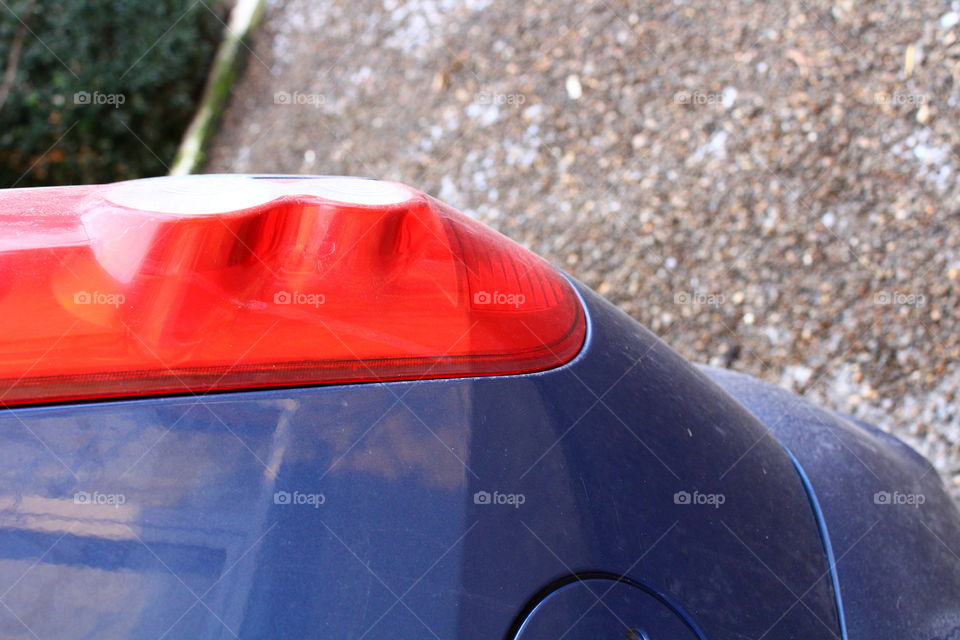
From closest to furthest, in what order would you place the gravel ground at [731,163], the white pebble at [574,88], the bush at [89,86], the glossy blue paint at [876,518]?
the glossy blue paint at [876,518] → the gravel ground at [731,163] → the white pebble at [574,88] → the bush at [89,86]

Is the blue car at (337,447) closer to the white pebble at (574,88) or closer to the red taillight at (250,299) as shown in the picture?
the red taillight at (250,299)

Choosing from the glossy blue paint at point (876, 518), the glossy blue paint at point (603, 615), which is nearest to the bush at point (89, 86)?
the glossy blue paint at point (876, 518)

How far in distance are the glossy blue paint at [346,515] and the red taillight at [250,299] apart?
0.13 ft

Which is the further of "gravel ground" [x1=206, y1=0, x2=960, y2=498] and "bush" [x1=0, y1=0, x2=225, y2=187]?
"bush" [x1=0, y1=0, x2=225, y2=187]

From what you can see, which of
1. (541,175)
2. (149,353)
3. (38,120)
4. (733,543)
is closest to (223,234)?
(149,353)

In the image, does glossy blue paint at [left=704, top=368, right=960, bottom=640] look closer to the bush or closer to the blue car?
the blue car

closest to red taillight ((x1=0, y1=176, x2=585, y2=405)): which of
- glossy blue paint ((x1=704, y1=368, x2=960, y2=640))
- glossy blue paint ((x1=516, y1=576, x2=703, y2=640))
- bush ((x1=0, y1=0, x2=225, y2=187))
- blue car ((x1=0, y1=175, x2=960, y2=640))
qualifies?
blue car ((x1=0, y1=175, x2=960, y2=640))

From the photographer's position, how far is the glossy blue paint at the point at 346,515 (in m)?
1.08

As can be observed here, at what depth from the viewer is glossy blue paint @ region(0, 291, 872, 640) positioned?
3.54 feet

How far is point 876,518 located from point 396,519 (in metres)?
1.05

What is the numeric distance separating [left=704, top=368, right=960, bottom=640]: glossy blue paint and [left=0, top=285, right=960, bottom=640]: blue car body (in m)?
0.12

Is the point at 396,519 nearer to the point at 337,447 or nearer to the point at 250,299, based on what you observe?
the point at 337,447

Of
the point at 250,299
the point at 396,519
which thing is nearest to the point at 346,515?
the point at 396,519

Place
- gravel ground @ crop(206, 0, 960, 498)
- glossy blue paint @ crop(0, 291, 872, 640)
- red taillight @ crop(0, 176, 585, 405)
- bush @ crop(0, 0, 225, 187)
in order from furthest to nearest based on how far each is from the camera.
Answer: bush @ crop(0, 0, 225, 187) → gravel ground @ crop(206, 0, 960, 498) → red taillight @ crop(0, 176, 585, 405) → glossy blue paint @ crop(0, 291, 872, 640)
